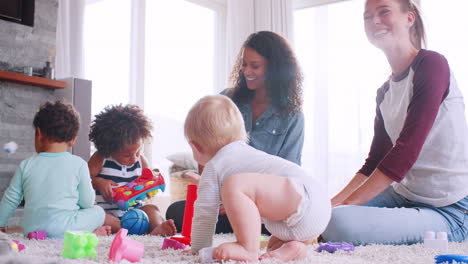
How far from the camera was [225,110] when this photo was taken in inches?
50.8

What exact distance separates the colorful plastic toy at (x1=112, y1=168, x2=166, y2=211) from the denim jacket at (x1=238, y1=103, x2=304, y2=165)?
1.53ft

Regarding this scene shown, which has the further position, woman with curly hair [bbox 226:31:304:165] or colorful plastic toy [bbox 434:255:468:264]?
woman with curly hair [bbox 226:31:304:165]

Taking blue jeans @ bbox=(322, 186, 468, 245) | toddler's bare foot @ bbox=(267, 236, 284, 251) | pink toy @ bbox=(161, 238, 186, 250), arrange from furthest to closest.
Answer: blue jeans @ bbox=(322, 186, 468, 245) → pink toy @ bbox=(161, 238, 186, 250) → toddler's bare foot @ bbox=(267, 236, 284, 251)

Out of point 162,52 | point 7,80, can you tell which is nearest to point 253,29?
point 162,52

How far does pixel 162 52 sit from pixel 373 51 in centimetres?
182

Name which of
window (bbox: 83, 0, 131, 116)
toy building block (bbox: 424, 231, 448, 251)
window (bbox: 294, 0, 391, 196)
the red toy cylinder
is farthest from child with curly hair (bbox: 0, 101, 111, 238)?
window (bbox: 294, 0, 391, 196)

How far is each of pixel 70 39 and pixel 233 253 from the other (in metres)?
2.54

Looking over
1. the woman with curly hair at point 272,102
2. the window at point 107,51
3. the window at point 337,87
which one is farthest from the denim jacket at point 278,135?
the window at point 337,87

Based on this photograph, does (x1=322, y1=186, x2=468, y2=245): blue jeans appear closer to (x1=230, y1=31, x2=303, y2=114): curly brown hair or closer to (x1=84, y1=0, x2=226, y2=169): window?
(x1=230, y1=31, x2=303, y2=114): curly brown hair

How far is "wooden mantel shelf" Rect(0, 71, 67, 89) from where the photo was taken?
2466 mm

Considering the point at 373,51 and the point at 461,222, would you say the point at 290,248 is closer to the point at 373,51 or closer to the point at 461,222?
the point at 461,222

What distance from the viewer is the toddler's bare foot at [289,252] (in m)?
1.22

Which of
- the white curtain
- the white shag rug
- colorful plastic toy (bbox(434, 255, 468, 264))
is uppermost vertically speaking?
the white curtain

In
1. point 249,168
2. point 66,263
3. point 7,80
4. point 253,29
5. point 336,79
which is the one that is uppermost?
point 253,29
